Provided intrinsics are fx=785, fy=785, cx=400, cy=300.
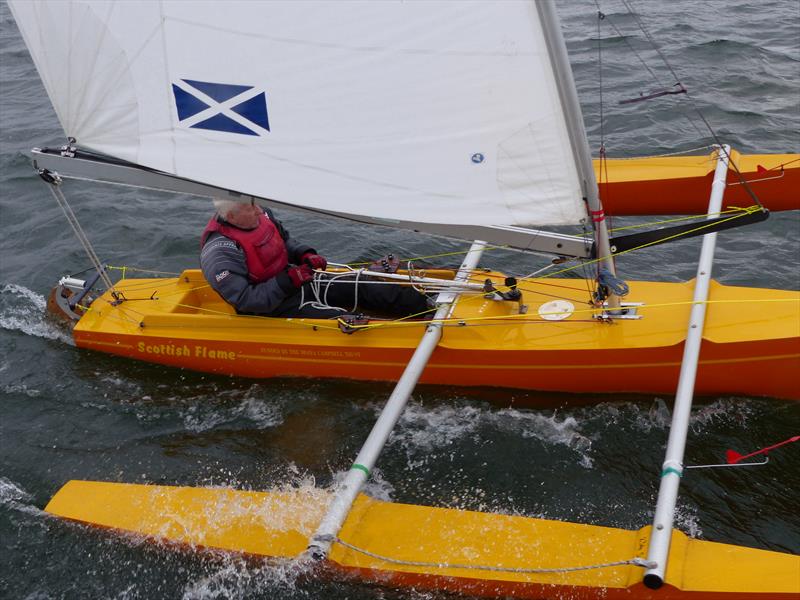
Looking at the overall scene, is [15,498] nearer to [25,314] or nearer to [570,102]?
[25,314]

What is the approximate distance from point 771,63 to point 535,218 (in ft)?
A: 26.4

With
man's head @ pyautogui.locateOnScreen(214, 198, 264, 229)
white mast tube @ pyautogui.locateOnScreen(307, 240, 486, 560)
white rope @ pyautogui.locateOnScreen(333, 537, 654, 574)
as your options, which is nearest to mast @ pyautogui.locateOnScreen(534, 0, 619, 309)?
white mast tube @ pyautogui.locateOnScreen(307, 240, 486, 560)

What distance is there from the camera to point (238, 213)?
4.79 m

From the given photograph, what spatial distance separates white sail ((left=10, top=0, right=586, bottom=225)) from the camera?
11.0ft

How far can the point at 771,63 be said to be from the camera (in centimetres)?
1002

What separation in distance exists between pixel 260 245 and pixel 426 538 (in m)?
2.18

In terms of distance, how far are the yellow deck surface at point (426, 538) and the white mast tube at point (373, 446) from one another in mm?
214

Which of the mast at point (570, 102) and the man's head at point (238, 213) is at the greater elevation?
the mast at point (570, 102)

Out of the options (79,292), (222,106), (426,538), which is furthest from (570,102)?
(79,292)

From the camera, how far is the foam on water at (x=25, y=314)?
6.01 meters

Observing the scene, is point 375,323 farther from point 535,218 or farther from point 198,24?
point 198,24

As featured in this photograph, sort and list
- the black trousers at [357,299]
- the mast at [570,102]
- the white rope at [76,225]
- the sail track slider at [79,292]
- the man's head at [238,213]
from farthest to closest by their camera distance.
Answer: the sail track slider at [79,292], the black trousers at [357,299], the man's head at [238,213], the white rope at [76,225], the mast at [570,102]

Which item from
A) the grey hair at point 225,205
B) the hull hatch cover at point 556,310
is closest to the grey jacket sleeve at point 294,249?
the grey hair at point 225,205

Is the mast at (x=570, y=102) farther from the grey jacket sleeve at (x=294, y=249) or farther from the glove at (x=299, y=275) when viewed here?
the grey jacket sleeve at (x=294, y=249)
